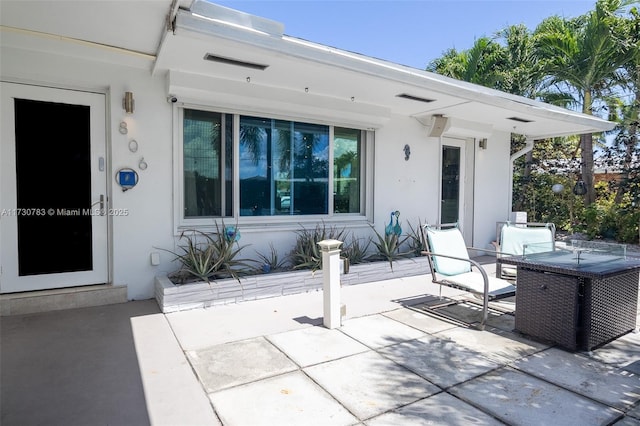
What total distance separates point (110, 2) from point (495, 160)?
8.10m

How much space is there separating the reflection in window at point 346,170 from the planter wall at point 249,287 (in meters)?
1.27

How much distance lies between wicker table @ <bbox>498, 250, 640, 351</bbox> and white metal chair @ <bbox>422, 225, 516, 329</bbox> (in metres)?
0.36

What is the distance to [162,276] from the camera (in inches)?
196

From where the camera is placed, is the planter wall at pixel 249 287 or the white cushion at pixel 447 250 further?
the white cushion at pixel 447 250

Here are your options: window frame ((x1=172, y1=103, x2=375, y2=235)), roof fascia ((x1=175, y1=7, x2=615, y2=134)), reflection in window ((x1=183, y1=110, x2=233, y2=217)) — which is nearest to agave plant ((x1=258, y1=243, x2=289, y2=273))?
window frame ((x1=172, y1=103, x2=375, y2=235))

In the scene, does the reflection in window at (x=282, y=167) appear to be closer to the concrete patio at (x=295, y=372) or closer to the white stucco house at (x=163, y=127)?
the white stucco house at (x=163, y=127)

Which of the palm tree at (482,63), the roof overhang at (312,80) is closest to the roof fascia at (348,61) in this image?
the roof overhang at (312,80)

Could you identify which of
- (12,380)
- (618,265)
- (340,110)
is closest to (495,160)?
(340,110)

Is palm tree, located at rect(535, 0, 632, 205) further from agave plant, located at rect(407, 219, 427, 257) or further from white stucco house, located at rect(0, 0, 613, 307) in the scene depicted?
agave plant, located at rect(407, 219, 427, 257)

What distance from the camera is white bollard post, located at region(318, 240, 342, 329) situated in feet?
13.2

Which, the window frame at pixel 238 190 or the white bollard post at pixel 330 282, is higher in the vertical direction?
the window frame at pixel 238 190

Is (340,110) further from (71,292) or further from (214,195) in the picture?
(71,292)

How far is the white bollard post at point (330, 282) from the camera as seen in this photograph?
13.2ft

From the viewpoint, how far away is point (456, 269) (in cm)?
493
